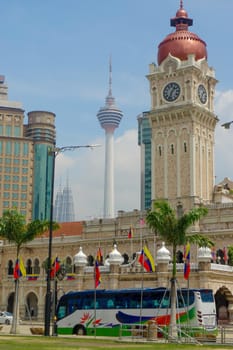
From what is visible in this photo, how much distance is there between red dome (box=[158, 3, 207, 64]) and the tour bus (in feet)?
156

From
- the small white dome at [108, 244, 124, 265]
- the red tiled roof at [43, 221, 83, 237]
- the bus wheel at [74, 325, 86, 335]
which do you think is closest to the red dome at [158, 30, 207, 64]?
the red tiled roof at [43, 221, 83, 237]

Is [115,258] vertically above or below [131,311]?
above

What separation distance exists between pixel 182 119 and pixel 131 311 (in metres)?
43.4

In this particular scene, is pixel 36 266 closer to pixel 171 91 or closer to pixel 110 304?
pixel 171 91

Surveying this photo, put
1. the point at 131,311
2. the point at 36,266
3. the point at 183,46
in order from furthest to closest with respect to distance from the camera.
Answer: the point at 36,266
the point at 183,46
the point at 131,311

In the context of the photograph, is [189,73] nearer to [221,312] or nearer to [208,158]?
[208,158]

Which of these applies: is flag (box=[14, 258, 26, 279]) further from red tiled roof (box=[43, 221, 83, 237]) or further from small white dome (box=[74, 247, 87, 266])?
red tiled roof (box=[43, 221, 83, 237])

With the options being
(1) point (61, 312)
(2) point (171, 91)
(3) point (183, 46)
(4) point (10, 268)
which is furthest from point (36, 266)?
(1) point (61, 312)

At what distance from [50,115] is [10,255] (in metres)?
111

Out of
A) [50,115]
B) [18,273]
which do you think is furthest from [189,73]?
[50,115]

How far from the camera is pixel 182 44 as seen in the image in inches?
3442

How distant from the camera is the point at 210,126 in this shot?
291 ft

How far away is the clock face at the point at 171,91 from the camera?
86.8 metres

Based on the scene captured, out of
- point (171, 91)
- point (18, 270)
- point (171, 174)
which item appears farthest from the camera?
point (171, 91)
